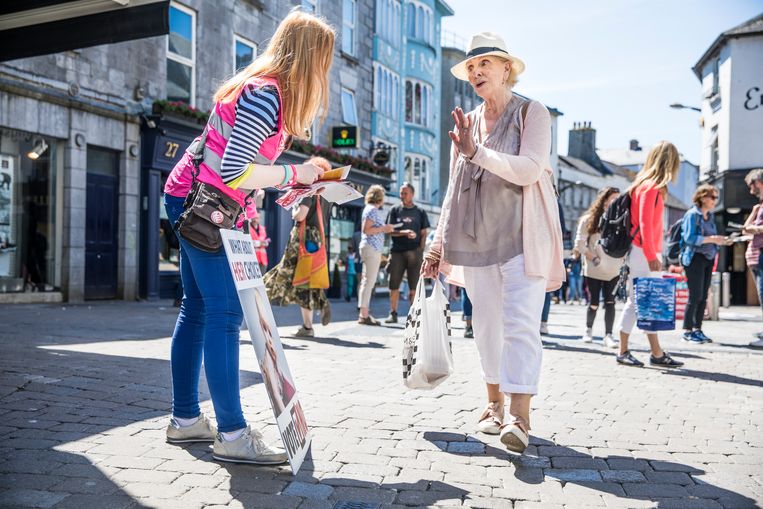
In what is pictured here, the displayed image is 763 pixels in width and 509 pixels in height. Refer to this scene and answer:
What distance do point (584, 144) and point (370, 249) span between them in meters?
65.8

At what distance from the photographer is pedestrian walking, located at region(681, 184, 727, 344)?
9.12m

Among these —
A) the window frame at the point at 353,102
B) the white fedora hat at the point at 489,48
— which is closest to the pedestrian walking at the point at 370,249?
the white fedora hat at the point at 489,48

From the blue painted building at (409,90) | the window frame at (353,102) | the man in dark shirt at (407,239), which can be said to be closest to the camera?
the man in dark shirt at (407,239)

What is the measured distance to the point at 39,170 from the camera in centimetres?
1348

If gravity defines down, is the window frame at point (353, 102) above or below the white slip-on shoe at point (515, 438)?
above

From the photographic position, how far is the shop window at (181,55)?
53.6ft

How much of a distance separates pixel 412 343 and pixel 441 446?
531mm

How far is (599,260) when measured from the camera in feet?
26.7

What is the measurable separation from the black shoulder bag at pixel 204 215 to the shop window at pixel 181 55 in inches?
552

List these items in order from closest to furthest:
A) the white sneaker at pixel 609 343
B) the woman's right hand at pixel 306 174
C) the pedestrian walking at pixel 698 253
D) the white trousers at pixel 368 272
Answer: the woman's right hand at pixel 306 174 < the white sneaker at pixel 609 343 < the pedestrian walking at pixel 698 253 < the white trousers at pixel 368 272

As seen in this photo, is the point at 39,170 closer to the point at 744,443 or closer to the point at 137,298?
the point at 137,298

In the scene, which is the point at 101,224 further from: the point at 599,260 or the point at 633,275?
the point at 633,275

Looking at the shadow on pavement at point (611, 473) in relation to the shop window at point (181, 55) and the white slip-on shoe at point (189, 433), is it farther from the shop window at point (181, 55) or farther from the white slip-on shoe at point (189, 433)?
the shop window at point (181, 55)

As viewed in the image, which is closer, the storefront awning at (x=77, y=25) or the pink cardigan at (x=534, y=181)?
the pink cardigan at (x=534, y=181)
